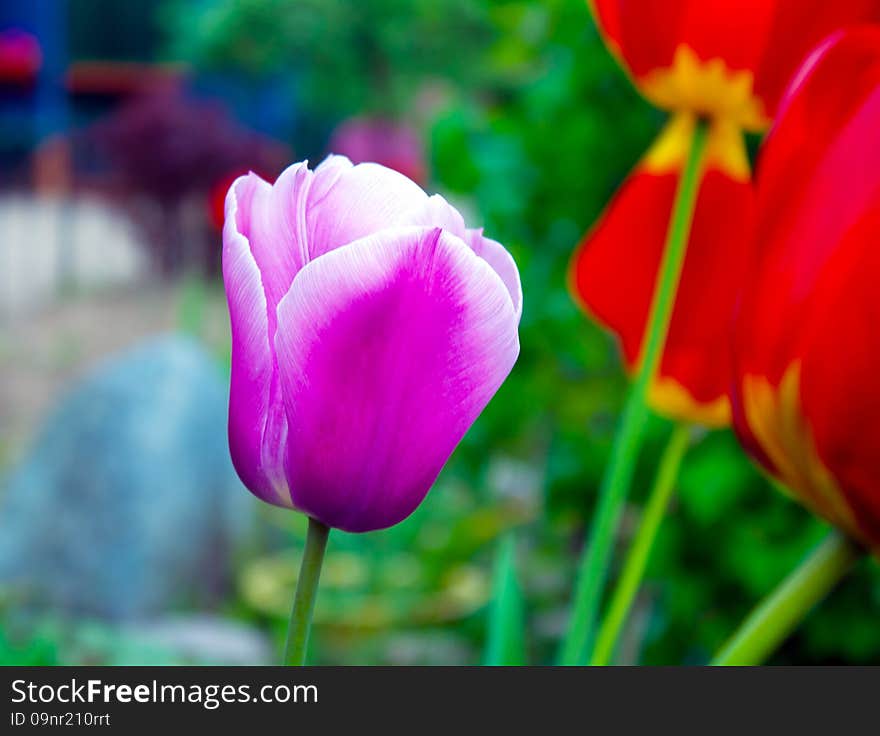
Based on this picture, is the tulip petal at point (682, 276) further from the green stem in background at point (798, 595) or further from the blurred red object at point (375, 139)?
the blurred red object at point (375, 139)

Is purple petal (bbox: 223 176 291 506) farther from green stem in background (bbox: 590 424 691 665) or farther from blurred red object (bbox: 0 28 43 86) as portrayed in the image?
blurred red object (bbox: 0 28 43 86)

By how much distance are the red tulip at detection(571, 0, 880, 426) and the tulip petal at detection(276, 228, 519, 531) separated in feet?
0.51

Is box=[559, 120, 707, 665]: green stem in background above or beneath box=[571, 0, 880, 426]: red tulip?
beneath

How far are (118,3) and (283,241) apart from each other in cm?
1045

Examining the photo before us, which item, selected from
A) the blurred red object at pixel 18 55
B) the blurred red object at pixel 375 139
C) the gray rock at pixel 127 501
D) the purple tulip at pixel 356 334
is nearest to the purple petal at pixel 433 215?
the purple tulip at pixel 356 334

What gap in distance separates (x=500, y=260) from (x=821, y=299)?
7 centimetres

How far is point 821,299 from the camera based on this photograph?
0.92 feet

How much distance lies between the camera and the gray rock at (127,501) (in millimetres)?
2869

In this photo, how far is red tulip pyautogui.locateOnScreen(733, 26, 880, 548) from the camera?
0.89 ft

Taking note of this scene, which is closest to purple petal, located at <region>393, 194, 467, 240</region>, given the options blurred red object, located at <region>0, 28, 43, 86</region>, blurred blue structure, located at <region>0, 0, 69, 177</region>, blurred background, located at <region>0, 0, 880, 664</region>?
blurred background, located at <region>0, 0, 880, 664</region>

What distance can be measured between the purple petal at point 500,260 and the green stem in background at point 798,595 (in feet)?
0.26

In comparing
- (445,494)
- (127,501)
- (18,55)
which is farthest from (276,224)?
(18,55)

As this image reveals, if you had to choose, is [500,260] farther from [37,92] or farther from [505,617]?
[37,92]

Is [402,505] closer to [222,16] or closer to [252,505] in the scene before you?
[252,505]
